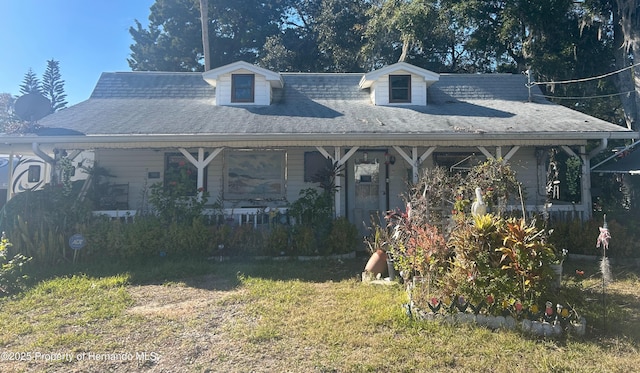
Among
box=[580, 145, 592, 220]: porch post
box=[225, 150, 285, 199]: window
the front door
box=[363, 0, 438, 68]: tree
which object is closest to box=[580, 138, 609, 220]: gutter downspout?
box=[580, 145, 592, 220]: porch post

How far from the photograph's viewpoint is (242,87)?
1062cm

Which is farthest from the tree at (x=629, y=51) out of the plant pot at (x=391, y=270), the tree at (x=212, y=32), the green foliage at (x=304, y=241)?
the tree at (x=212, y=32)

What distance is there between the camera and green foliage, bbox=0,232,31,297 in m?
5.27

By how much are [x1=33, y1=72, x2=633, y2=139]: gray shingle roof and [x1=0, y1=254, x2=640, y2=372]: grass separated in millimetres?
3498

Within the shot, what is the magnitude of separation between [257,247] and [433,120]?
517 cm

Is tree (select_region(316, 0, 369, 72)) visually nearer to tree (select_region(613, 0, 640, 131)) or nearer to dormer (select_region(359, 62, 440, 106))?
dormer (select_region(359, 62, 440, 106))

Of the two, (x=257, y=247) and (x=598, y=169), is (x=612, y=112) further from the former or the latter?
(x=257, y=247)

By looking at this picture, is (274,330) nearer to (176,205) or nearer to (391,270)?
(391,270)

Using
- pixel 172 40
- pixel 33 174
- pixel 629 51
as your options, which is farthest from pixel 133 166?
pixel 172 40

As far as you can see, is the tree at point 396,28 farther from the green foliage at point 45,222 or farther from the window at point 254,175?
the green foliage at point 45,222

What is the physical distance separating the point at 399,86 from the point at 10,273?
381 inches

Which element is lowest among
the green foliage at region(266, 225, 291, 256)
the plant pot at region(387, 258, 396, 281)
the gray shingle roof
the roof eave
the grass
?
the grass

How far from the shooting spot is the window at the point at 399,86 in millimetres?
10727

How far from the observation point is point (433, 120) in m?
8.98
